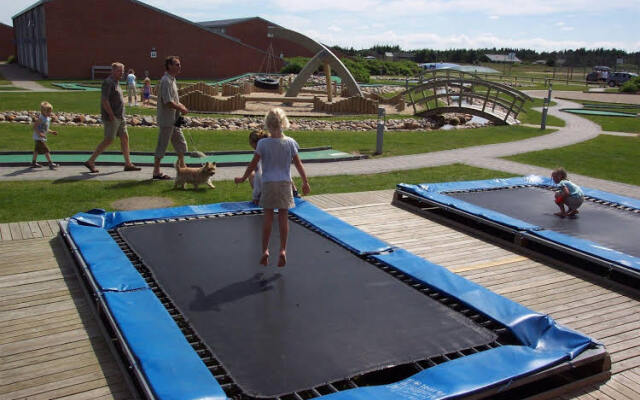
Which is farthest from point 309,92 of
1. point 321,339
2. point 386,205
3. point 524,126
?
point 321,339

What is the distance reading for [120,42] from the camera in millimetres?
34500

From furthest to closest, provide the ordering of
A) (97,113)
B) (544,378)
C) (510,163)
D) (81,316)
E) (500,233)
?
(97,113) < (510,163) < (500,233) < (81,316) < (544,378)

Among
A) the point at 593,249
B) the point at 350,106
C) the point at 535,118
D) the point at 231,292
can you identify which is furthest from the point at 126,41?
the point at 593,249

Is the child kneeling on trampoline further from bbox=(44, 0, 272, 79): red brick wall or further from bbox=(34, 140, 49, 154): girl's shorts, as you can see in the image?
bbox=(44, 0, 272, 79): red brick wall

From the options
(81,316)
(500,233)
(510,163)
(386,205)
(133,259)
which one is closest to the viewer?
(81,316)

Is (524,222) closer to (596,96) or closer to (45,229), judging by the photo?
(45,229)

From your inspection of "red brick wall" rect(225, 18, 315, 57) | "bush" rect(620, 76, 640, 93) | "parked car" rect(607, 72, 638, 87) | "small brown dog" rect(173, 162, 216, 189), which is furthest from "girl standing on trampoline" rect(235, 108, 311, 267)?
"parked car" rect(607, 72, 638, 87)

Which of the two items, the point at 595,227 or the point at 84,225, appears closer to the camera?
the point at 84,225

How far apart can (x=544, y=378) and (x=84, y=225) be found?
402 centimetres

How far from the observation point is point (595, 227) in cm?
577

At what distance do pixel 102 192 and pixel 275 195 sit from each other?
3610 millimetres

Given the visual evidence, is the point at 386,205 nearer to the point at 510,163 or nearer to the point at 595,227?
the point at 595,227

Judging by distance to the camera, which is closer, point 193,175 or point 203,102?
point 193,175

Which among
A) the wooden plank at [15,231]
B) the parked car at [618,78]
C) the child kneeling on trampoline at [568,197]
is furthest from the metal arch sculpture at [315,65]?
the parked car at [618,78]
